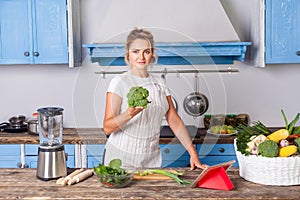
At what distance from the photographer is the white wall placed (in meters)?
4.14

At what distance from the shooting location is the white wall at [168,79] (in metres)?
4.14

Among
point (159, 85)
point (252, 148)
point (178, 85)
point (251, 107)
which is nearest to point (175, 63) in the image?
point (178, 85)

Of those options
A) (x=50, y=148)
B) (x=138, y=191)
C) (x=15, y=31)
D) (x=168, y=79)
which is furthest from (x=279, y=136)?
(x=15, y=31)

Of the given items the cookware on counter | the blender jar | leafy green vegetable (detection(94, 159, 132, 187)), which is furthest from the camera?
the cookware on counter

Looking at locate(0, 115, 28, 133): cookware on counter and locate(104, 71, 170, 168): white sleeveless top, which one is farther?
locate(0, 115, 28, 133): cookware on counter

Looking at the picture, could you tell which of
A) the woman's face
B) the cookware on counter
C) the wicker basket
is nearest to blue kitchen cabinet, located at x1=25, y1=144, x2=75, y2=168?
the cookware on counter

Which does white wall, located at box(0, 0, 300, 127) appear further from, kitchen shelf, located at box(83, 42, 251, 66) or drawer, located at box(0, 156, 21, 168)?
drawer, located at box(0, 156, 21, 168)

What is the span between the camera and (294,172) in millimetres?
2115

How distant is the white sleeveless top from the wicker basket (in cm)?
79

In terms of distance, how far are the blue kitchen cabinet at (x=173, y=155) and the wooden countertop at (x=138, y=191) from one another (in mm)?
1350

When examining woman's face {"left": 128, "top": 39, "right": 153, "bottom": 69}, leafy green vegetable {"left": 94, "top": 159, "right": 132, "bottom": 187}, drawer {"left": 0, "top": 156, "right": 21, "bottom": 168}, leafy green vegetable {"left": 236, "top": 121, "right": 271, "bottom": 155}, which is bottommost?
drawer {"left": 0, "top": 156, "right": 21, "bottom": 168}

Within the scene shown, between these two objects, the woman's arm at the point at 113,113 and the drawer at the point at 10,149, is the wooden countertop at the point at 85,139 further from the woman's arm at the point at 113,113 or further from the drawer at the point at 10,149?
the woman's arm at the point at 113,113

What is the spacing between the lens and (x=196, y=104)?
13.5 ft

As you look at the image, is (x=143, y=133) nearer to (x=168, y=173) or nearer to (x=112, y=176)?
(x=168, y=173)
